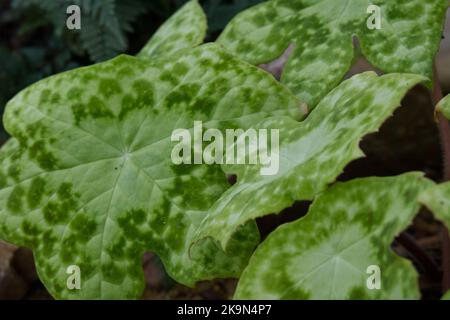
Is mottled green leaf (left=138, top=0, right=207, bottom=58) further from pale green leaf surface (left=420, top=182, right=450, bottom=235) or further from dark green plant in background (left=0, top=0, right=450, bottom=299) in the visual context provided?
pale green leaf surface (left=420, top=182, right=450, bottom=235)

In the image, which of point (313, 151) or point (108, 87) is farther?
point (108, 87)

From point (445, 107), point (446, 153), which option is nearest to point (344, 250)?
point (445, 107)

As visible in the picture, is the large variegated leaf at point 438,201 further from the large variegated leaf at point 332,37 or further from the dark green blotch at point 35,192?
the dark green blotch at point 35,192

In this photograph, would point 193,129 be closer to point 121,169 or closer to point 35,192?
point 121,169

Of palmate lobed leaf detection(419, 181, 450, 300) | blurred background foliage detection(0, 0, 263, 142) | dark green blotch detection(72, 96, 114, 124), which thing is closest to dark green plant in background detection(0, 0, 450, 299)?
dark green blotch detection(72, 96, 114, 124)
